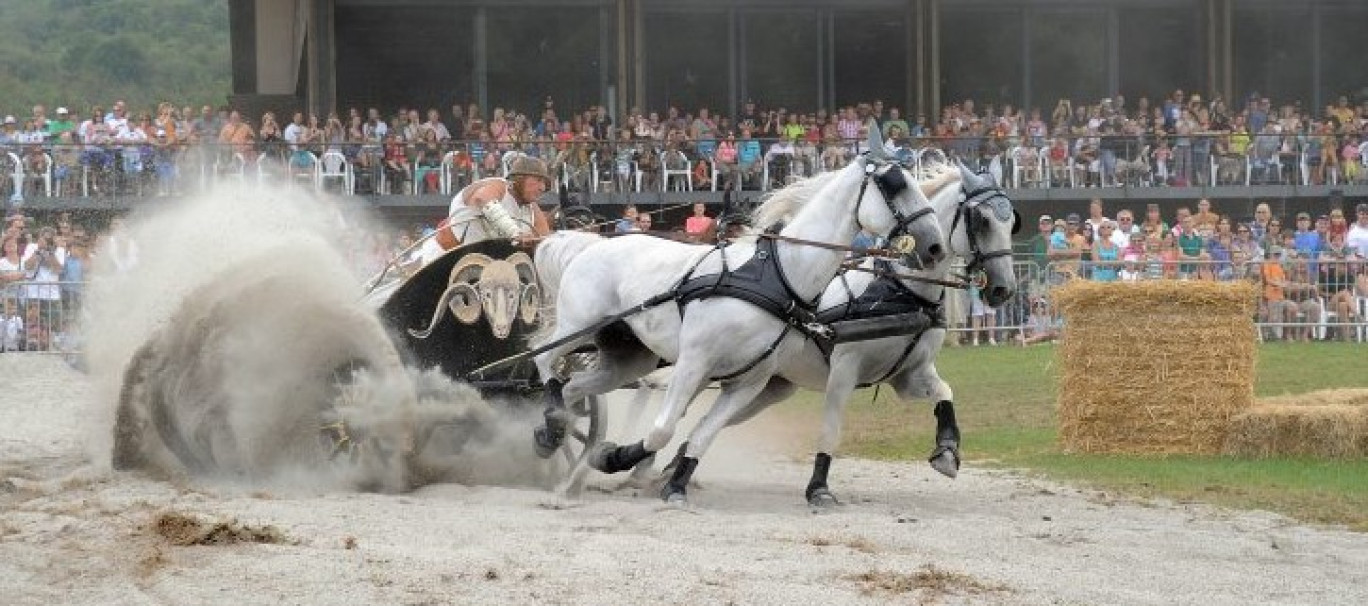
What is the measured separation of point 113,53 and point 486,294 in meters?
58.4

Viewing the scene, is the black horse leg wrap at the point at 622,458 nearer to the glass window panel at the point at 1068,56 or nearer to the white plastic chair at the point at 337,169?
the white plastic chair at the point at 337,169

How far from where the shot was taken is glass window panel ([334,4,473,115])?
1373 inches

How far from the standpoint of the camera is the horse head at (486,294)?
41.8 ft

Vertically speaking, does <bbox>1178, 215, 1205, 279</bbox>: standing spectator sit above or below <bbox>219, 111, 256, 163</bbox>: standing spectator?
below

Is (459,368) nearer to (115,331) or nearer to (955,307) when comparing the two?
(115,331)

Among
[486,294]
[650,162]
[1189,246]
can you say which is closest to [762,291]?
[486,294]

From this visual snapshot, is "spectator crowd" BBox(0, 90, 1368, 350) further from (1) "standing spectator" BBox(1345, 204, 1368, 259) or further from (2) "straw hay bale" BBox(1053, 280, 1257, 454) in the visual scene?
(2) "straw hay bale" BBox(1053, 280, 1257, 454)

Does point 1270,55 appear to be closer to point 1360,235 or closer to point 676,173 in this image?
point 1360,235

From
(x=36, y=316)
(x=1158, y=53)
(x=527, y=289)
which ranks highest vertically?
(x=1158, y=53)

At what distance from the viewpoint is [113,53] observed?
6781cm

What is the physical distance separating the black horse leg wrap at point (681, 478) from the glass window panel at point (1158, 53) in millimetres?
26349

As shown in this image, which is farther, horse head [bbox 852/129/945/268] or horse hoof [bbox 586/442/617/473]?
horse hoof [bbox 586/442/617/473]

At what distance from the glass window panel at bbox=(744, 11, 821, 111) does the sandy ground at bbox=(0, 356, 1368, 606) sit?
77.4 feet

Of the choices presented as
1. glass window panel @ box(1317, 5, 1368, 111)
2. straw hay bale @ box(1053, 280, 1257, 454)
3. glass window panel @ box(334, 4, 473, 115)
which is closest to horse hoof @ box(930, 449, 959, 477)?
straw hay bale @ box(1053, 280, 1257, 454)
